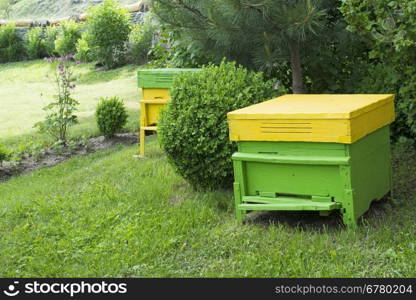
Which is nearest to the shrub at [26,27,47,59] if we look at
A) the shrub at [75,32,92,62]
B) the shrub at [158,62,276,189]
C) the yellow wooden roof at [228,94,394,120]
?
the shrub at [75,32,92,62]

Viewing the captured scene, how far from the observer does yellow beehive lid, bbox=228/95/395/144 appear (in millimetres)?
3625

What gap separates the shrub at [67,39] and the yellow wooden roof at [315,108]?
12.3 meters

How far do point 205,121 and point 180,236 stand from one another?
0.94 metres

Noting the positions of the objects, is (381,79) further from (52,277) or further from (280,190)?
(52,277)

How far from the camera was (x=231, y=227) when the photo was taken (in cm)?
402

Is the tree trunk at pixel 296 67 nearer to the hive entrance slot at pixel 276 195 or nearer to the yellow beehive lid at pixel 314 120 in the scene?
the yellow beehive lid at pixel 314 120

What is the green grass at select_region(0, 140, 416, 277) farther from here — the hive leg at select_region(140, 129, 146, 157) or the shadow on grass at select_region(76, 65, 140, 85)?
the shadow on grass at select_region(76, 65, 140, 85)

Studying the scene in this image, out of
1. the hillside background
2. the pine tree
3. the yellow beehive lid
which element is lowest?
the yellow beehive lid

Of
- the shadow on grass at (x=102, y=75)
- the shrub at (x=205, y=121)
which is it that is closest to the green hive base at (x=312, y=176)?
the shrub at (x=205, y=121)

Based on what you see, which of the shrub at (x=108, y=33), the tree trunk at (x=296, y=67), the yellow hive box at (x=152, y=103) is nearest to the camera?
the tree trunk at (x=296, y=67)

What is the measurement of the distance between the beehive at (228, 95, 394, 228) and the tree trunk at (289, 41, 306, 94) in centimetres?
139

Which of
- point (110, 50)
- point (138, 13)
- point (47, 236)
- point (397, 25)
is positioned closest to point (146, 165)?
point (47, 236)

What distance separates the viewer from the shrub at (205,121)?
4.48 metres

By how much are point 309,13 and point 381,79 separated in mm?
961
